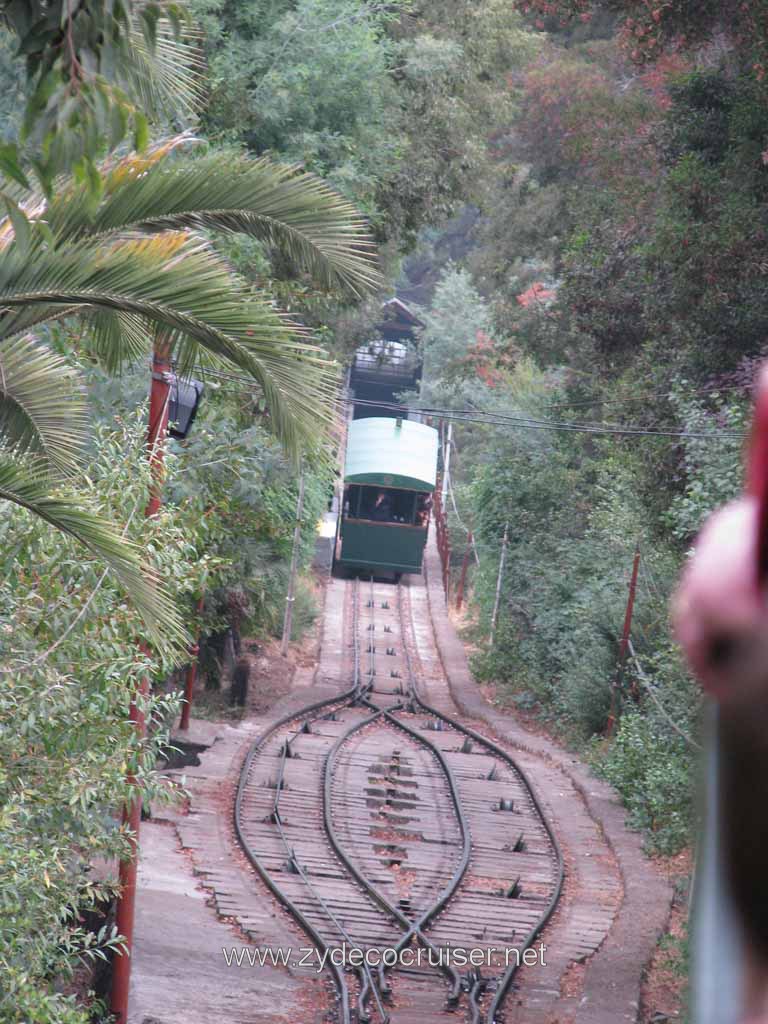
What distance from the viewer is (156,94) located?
5992mm

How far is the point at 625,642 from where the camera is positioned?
60.7ft

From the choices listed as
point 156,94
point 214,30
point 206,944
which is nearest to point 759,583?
point 156,94

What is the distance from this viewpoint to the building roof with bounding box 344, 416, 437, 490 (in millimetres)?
32312

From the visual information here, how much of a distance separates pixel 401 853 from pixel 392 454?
19.2 metres

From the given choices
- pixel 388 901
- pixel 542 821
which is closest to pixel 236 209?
pixel 388 901

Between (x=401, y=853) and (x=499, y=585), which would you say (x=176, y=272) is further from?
(x=499, y=585)

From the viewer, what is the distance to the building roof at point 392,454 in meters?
32.3

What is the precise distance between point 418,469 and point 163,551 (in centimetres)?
2586

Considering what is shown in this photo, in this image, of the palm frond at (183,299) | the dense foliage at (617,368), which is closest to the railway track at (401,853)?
the dense foliage at (617,368)

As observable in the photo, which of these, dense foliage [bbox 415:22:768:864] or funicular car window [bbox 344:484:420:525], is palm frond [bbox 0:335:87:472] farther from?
funicular car window [bbox 344:484:420:525]

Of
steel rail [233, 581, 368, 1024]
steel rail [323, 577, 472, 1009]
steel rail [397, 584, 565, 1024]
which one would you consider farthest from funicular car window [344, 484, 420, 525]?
steel rail [323, 577, 472, 1009]

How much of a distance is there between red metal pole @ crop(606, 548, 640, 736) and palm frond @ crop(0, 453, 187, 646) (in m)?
12.8

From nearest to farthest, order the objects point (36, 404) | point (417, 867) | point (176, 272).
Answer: point (176, 272)
point (36, 404)
point (417, 867)

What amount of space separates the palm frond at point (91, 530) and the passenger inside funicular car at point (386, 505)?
27546 mm
